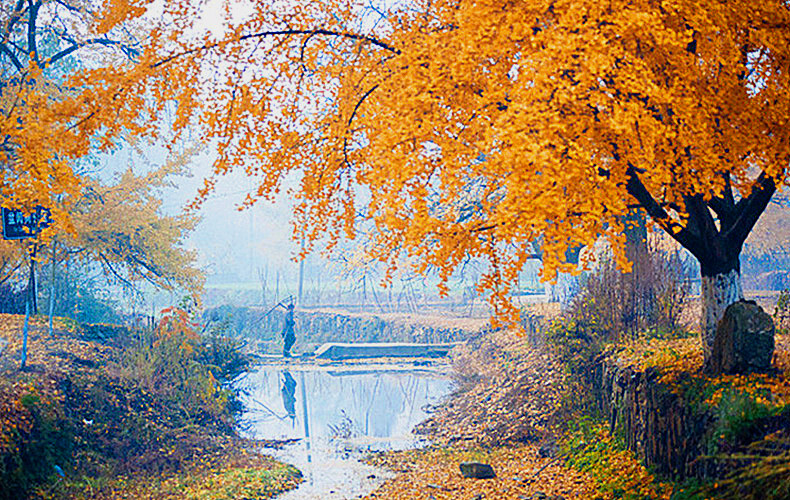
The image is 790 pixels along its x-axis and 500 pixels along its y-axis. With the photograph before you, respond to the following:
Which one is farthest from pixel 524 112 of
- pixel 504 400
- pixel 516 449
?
pixel 504 400

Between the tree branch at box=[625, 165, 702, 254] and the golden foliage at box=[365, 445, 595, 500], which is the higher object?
the tree branch at box=[625, 165, 702, 254]

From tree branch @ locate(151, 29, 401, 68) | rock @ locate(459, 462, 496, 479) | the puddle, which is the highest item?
tree branch @ locate(151, 29, 401, 68)

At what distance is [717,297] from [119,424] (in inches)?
322

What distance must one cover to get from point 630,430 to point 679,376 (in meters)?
1.13

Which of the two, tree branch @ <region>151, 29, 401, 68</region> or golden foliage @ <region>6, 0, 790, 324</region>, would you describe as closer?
golden foliage @ <region>6, 0, 790, 324</region>

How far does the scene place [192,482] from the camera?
8.58 m

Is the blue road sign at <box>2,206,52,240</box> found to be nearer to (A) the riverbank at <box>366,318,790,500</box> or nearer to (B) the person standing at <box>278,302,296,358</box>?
(A) the riverbank at <box>366,318,790,500</box>

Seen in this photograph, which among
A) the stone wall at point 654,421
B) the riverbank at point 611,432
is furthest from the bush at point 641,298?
the stone wall at point 654,421

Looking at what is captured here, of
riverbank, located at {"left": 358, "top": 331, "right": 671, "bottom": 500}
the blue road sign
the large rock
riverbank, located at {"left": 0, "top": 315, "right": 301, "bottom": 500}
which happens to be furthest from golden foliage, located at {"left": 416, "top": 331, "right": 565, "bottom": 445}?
the blue road sign

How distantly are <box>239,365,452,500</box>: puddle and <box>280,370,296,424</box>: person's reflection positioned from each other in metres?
0.02

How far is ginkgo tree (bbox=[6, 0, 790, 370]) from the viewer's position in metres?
4.98

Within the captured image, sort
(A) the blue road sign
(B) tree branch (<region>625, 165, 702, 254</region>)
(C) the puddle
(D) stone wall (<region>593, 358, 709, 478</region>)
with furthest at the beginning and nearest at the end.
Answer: (C) the puddle, (A) the blue road sign, (B) tree branch (<region>625, 165, 702, 254</region>), (D) stone wall (<region>593, 358, 709, 478</region>)

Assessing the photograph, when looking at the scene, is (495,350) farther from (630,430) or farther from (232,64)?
(232,64)

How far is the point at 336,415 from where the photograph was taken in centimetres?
1465
